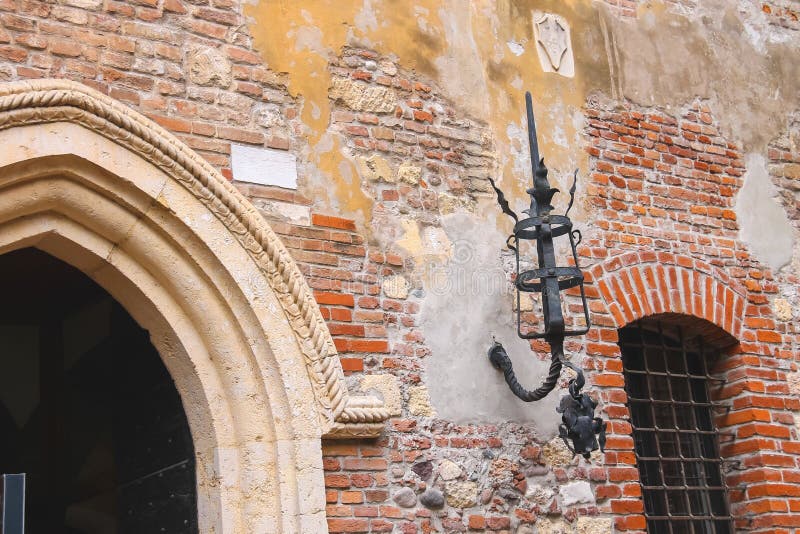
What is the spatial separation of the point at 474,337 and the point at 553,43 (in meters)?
1.72

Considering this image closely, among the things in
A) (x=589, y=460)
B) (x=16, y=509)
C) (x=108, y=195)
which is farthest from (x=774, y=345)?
(x=16, y=509)

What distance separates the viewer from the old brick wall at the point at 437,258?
428 centimetres

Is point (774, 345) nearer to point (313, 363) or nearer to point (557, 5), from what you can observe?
point (557, 5)

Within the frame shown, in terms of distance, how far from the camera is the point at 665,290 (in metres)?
5.30

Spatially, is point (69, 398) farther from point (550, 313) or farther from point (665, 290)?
point (665, 290)

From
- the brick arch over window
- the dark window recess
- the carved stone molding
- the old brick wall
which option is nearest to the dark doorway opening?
the carved stone molding

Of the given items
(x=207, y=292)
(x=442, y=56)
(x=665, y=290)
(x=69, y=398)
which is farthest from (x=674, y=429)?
(x=69, y=398)

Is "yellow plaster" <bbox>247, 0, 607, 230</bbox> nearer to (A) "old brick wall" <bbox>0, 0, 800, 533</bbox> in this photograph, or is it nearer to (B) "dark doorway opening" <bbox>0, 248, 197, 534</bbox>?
(A) "old brick wall" <bbox>0, 0, 800, 533</bbox>

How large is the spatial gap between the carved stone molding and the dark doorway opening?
0.87m

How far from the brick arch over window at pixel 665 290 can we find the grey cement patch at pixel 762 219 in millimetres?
321

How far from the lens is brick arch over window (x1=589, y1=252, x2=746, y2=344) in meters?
5.20

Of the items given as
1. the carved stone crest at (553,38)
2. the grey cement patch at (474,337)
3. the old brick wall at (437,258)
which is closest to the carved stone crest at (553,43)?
the carved stone crest at (553,38)

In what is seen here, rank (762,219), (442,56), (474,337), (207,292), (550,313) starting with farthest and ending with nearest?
(762,219)
(442,56)
(474,337)
(550,313)
(207,292)

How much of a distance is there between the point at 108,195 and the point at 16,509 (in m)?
1.20
